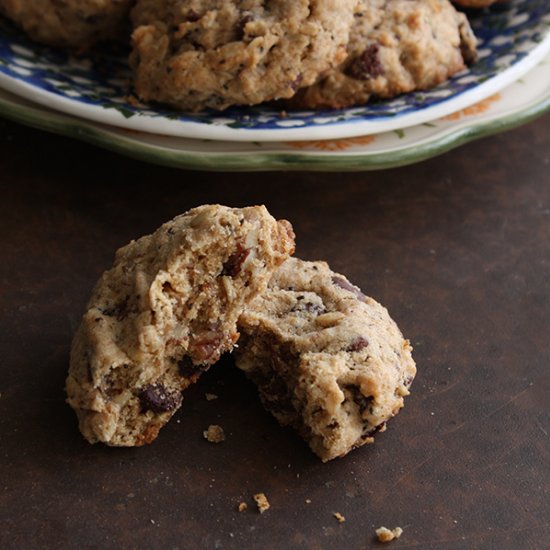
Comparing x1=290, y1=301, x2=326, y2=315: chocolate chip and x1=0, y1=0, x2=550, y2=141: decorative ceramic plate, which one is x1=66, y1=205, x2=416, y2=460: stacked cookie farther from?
x1=0, y1=0, x2=550, y2=141: decorative ceramic plate

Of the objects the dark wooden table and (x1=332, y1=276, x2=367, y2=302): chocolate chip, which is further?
(x1=332, y1=276, x2=367, y2=302): chocolate chip

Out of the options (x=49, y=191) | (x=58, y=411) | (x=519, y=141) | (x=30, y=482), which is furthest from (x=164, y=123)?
(x=519, y=141)

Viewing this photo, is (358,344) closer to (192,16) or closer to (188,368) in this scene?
(188,368)

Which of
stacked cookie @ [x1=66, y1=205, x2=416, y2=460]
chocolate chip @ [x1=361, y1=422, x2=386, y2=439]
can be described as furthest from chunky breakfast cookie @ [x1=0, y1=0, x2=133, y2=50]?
chocolate chip @ [x1=361, y1=422, x2=386, y2=439]

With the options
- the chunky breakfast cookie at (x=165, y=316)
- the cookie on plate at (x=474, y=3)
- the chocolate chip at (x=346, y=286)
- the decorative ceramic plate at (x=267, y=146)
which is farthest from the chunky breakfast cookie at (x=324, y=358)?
the cookie on plate at (x=474, y=3)

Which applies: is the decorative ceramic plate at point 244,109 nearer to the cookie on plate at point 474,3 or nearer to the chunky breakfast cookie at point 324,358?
the cookie on plate at point 474,3

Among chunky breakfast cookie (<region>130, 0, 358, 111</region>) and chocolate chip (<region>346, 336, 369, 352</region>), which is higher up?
chunky breakfast cookie (<region>130, 0, 358, 111</region>)

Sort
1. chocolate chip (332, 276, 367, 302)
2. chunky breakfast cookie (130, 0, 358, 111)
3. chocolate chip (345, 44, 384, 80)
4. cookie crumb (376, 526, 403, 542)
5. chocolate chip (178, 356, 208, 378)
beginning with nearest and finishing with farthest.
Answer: cookie crumb (376, 526, 403, 542) → chocolate chip (178, 356, 208, 378) → chocolate chip (332, 276, 367, 302) → chunky breakfast cookie (130, 0, 358, 111) → chocolate chip (345, 44, 384, 80)

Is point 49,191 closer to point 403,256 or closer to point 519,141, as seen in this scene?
point 403,256
